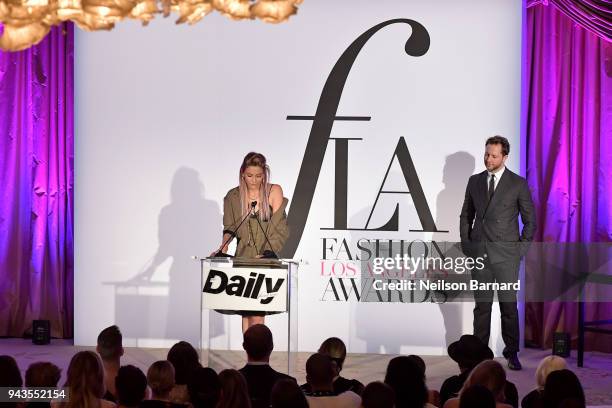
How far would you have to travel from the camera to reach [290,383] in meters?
3.56

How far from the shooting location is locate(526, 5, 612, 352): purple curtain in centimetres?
795

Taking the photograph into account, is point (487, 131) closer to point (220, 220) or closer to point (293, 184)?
point (293, 184)

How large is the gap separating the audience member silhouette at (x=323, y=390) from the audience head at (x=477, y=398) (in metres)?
0.60

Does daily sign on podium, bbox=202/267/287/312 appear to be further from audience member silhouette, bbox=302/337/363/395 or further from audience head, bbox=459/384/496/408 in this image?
audience head, bbox=459/384/496/408

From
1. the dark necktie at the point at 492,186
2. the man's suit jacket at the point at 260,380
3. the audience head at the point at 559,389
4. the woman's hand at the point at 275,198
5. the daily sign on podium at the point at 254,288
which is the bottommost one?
the man's suit jacket at the point at 260,380

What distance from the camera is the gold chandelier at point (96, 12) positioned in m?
3.09

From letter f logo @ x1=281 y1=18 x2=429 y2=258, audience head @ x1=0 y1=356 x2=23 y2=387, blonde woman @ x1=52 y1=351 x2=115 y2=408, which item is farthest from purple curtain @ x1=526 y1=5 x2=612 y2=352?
audience head @ x1=0 y1=356 x2=23 y2=387

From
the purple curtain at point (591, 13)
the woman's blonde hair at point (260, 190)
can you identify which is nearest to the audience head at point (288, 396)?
the woman's blonde hair at point (260, 190)

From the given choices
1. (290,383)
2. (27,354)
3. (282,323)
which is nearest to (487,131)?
(282,323)

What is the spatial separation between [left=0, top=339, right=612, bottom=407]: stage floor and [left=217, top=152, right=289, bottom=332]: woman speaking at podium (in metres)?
0.94

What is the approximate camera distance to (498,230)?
6.98 meters

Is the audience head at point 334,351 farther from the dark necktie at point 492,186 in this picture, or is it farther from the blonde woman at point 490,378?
the dark necktie at point 492,186

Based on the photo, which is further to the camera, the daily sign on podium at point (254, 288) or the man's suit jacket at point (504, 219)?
the man's suit jacket at point (504, 219)

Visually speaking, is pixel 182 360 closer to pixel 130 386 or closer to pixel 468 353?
pixel 130 386
